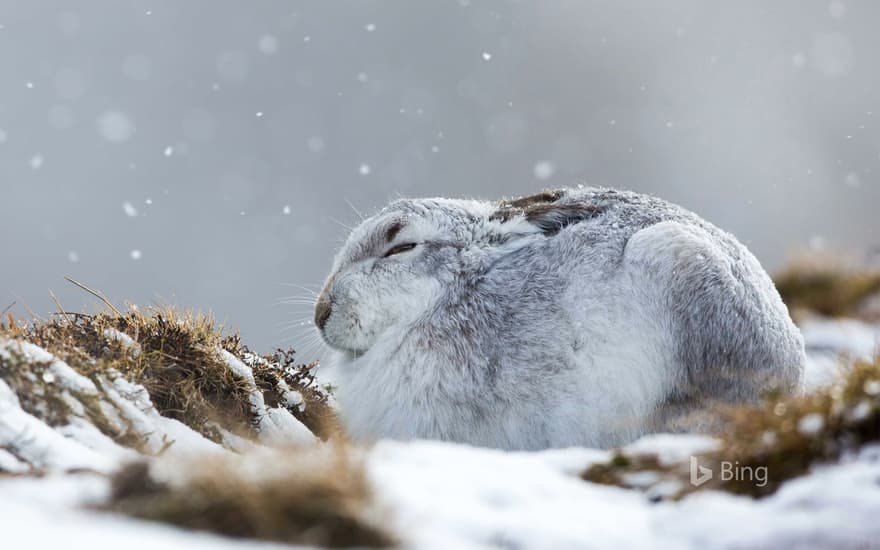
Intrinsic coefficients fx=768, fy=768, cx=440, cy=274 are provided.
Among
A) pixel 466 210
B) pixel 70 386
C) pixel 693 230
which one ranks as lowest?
pixel 70 386

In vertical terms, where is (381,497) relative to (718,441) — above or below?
below

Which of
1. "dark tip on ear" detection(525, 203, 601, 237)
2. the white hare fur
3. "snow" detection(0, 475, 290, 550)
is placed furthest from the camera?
"dark tip on ear" detection(525, 203, 601, 237)

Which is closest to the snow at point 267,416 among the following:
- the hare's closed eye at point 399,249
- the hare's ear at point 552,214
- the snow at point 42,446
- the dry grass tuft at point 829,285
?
the hare's closed eye at point 399,249

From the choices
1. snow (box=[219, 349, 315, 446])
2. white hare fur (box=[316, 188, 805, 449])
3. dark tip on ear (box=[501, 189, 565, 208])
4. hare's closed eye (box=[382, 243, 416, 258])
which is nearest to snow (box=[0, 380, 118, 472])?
snow (box=[219, 349, 315, 446])

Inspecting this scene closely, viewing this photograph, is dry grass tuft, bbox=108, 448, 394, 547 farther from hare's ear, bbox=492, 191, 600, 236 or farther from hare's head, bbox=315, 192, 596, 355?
hare's ear, bbox=492, 191, 600, 236

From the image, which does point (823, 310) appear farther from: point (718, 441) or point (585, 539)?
point (585, 539)

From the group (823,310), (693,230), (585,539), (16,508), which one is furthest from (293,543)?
(823,310)

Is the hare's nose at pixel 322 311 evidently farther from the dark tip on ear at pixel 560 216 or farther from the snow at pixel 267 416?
the dark tip on ear at pixel 560 216

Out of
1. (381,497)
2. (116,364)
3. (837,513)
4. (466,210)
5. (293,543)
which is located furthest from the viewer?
(466,210)
